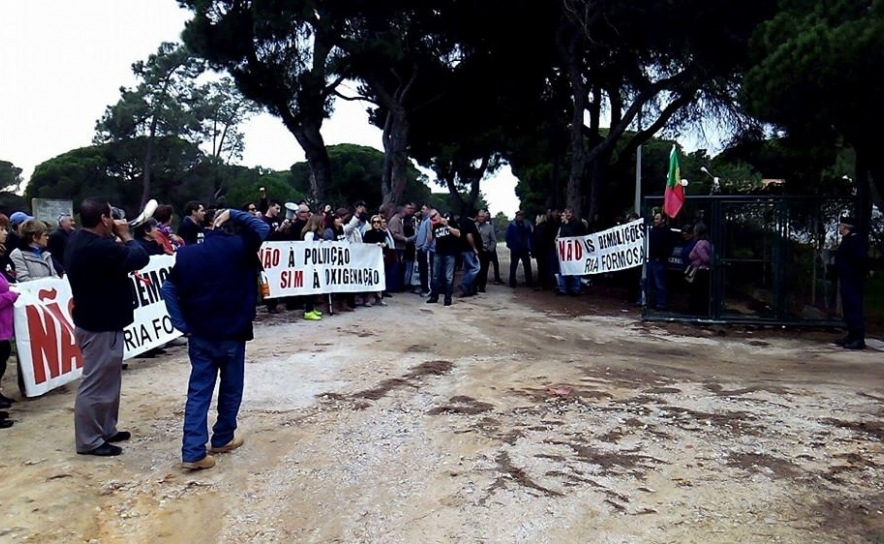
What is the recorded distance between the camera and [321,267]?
13875 millimetres

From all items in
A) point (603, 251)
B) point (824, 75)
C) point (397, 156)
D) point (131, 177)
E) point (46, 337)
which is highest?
point (131, 177)

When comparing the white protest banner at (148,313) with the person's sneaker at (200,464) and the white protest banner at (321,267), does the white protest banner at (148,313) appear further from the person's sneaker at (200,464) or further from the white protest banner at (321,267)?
the person's sneaker at (200,464)

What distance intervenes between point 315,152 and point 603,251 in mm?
11888

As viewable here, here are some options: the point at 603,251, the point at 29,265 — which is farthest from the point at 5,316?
the point at 603,251

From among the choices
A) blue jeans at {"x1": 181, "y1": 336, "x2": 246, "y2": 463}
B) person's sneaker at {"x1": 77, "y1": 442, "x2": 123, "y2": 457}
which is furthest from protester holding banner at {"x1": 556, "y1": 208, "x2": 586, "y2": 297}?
person's sneaker at {"x1": 77, "y1": 442, "x2": 123, "y2": 457}

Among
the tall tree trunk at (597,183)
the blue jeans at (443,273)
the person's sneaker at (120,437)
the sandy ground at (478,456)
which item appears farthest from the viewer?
the tall tree trunk at (597,183)

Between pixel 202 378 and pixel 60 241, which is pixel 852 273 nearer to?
pixel 202 378

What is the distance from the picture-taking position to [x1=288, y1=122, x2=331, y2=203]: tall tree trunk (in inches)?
984

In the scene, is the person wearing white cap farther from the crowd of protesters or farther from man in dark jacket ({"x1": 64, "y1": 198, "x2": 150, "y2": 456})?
man in dark jacket ({"x1": 64, "y1": 198, "x2": 150, "y2": 456})

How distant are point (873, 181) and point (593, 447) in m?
13.6

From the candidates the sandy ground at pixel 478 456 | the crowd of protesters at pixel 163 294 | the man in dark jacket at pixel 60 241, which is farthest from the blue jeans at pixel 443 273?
the man in dark jacket at pixel 60 241

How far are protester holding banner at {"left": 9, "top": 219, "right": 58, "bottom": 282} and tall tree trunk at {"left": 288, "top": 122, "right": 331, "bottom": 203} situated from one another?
16.8 meters

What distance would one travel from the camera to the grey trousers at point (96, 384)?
5.91 meters

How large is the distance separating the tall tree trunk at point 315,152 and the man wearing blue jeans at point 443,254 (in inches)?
418
